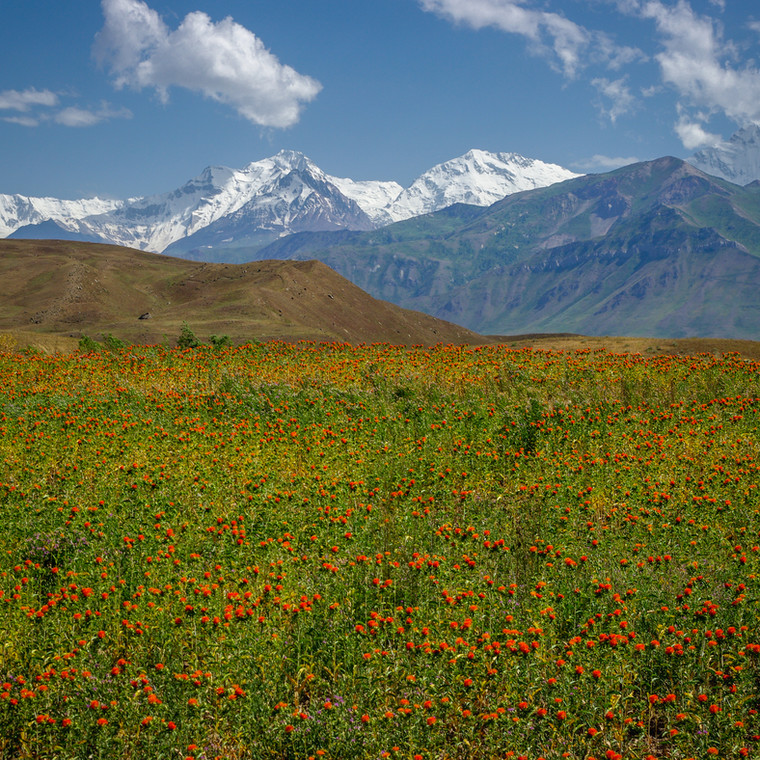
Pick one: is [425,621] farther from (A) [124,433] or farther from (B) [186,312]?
(B) [186,312]

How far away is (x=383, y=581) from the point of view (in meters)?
6.48

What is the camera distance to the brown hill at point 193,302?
71625 mm

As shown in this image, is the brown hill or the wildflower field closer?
the wildflower field

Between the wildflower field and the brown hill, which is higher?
the brown hill

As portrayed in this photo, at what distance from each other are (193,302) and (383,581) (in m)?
88.9

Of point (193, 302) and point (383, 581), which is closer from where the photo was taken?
point (383, 581)

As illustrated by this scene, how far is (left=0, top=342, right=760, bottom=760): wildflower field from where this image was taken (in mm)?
4770

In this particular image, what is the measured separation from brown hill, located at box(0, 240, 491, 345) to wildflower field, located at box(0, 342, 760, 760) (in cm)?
4998

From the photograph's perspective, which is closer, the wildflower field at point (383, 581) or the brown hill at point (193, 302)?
the wildflower field at point (383, 581)

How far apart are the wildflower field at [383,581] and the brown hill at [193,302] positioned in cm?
4998

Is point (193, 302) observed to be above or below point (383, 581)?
above

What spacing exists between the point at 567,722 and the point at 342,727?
168cm

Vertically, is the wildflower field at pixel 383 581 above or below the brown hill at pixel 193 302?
below

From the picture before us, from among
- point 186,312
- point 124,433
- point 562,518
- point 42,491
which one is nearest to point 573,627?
point 562,518
